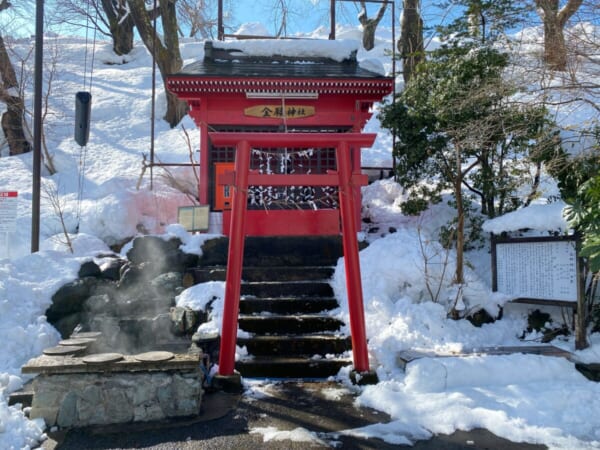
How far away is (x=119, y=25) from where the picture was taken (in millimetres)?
28812

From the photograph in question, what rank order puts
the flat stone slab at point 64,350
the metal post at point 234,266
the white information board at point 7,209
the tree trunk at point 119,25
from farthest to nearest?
the tree trunk at point 119,25 → the white information board at point 7,209 → the metal post at point 234,266 → the flat stone slab at point 64,350

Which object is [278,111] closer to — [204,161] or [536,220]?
[204,161]

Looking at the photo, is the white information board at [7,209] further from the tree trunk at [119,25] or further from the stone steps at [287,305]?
the tree trunk at [119,25]

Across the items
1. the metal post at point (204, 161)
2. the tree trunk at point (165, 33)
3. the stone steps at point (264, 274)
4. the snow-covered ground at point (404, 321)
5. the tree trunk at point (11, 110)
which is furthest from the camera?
the tree trunk at point (165, 33)

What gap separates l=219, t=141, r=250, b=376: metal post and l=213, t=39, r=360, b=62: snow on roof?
22.7 ft

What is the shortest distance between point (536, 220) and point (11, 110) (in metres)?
19.5

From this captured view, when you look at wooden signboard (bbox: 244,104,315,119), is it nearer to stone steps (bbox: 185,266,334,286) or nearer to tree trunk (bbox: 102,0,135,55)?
stone steps (bbox: 185,266,334,286)

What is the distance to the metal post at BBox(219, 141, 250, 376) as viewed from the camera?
5805 millimetres

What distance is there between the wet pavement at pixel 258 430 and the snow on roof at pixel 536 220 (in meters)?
3.50

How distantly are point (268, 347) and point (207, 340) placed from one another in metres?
1.01

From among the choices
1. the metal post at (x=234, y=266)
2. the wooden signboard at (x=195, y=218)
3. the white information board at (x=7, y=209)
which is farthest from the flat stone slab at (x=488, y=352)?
the white information board at (x=7, y=209)

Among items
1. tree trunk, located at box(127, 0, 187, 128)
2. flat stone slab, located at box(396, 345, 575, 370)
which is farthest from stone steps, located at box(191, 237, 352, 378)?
tree trunk, located at box(127, 0, 187, 128)

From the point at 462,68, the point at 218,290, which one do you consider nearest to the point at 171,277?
the point at 218,290

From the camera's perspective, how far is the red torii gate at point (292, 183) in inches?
231
